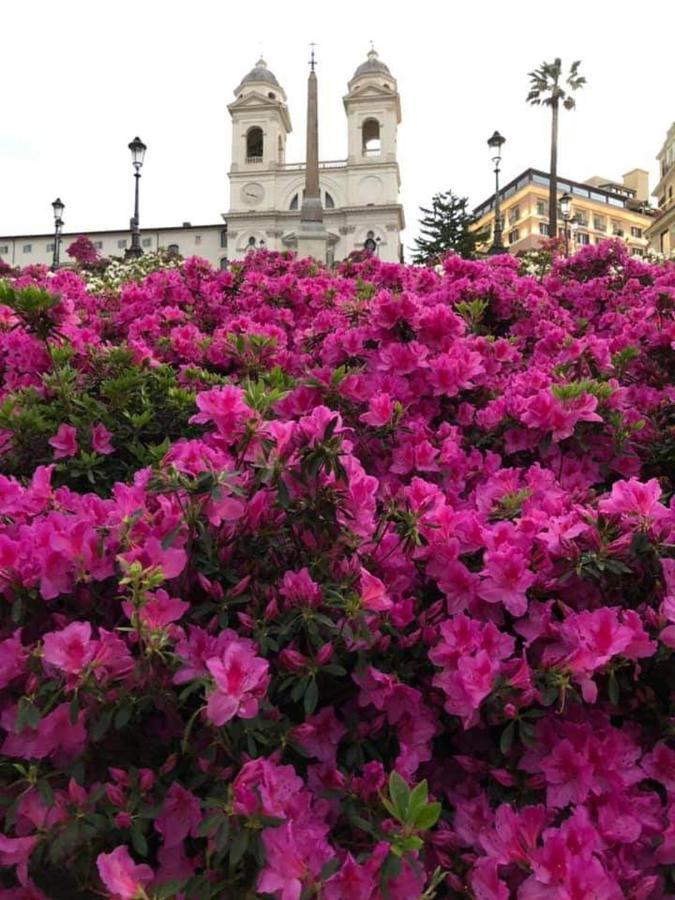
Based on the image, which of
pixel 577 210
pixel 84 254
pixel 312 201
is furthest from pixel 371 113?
pixel 84 254

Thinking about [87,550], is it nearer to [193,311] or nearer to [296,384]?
[296,384]

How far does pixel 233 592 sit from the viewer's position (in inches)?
64.1

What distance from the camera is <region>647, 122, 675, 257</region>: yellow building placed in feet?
189

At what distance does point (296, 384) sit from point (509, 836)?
4.64 feet

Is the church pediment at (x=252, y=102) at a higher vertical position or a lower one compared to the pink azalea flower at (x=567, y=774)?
higher

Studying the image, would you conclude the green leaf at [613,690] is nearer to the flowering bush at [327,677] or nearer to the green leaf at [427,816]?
the flowering bush at [327,677]

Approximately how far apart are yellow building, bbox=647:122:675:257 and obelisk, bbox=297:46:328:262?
30933 mm

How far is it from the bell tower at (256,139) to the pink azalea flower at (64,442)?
216 ft

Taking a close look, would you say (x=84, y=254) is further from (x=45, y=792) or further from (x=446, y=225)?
(x=446, y=225)

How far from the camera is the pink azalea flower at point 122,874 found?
1.23m

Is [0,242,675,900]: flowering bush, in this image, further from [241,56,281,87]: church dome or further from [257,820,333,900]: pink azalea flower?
[241,56,281,87]: church dome

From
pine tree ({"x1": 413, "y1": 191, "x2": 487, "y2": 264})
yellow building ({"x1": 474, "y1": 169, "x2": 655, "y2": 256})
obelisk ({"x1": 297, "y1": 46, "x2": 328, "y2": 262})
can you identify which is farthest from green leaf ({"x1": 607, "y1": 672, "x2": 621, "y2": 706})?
yellow building ({"x1": 474, "y1": 169, "x2": 655, "y2": 256})

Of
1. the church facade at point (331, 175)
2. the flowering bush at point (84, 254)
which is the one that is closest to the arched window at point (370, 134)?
the church facade at point (331, 175)

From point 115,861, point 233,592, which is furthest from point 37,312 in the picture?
point 115,861
